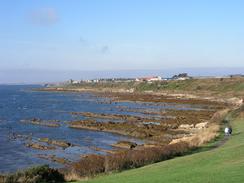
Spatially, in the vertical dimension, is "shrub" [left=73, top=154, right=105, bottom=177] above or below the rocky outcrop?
above

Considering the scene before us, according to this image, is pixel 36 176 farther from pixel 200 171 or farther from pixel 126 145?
pixel 126 145

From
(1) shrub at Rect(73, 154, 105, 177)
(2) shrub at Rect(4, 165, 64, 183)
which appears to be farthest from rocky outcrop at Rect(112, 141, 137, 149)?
(2) shrub at Rect(4, 165, 64, 183)

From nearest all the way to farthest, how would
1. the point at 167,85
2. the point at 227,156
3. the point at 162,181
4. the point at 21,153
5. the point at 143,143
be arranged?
the point at 162,181 < the point at 227,156 < the point at 21,153 < the point at 143,143 < the point at 167,85

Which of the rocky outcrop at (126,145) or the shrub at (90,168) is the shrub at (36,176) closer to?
the shrub at (90,168)

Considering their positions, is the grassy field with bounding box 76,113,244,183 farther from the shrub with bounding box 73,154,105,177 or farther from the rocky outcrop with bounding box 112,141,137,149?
the rocky outcrop with bounding box 112,141,137,149

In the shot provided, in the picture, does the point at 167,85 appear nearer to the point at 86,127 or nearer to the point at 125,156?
the point at 86,127

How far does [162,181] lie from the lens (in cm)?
1761

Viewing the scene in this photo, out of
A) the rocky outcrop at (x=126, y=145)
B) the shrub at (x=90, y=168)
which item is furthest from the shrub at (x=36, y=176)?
the rocky outcrop at (x=126, y=145)

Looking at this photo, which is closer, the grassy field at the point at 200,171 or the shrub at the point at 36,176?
the grassy field at the point at 200,171

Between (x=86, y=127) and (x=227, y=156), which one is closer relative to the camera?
(x=227, y=156)

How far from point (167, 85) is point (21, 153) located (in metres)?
134

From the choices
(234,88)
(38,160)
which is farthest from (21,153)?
(234,88)

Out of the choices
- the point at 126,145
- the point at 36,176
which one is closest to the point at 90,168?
the point at 36,176

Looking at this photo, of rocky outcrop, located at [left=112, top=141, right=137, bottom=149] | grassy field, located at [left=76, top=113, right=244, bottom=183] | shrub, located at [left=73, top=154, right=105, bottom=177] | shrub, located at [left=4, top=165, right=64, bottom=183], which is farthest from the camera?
rocky outcrop, located at [left=112, top=141, right=137, bottom=149]
